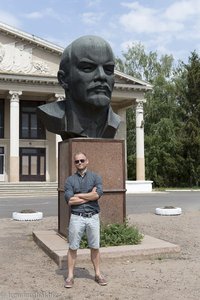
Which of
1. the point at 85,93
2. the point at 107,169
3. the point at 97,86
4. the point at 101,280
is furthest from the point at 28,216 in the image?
the point at 101,280

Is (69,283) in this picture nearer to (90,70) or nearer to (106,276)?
(106,276)

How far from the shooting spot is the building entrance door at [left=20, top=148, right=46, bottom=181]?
4100 centimetres

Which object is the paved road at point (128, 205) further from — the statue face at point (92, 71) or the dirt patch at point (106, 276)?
the statue face at point (92, 71)

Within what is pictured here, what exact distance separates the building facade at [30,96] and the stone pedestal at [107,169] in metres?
28.3

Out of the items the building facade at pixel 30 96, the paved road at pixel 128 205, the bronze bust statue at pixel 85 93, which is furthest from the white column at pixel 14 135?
the bronze bust statue at pixel 85 93

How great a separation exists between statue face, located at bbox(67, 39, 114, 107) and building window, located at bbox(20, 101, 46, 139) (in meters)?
33.7

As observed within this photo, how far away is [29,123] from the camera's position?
41969 mm

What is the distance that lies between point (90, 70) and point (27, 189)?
975 inches

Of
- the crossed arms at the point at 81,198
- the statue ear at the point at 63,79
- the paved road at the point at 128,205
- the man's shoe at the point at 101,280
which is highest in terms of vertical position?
the statue ear at the point at 63,79

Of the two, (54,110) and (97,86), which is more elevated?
(97,86)

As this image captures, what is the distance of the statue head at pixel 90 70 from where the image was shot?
8250 millimetres

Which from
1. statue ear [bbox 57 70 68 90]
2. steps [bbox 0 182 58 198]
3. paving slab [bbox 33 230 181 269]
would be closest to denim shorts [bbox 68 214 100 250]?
paving slab [bbox 33 230 181 269]

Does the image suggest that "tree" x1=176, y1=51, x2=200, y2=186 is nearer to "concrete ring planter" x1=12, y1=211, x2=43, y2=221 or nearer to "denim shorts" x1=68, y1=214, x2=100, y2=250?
"concrete ring planter" x1=12, y1=211, x2=43, y2=221

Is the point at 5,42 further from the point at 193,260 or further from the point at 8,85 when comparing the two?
the point at 193,260
